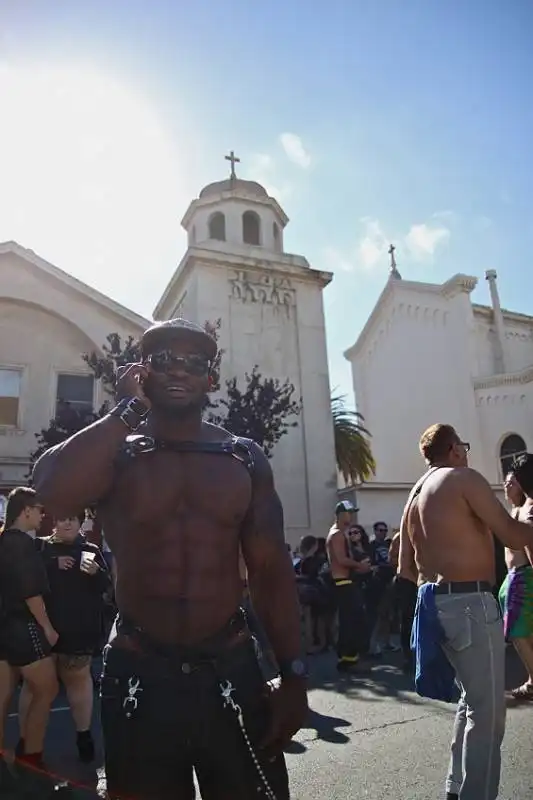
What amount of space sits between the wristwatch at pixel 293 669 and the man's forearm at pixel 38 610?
273cm

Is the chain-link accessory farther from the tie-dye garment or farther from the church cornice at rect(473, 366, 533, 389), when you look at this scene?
the church cornice at rect(473, 366, 533, 389)

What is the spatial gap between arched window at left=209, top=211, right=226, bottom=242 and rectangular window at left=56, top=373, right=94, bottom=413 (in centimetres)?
699

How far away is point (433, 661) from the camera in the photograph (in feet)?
9.80

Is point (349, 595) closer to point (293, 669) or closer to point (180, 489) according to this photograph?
point (293, 669)

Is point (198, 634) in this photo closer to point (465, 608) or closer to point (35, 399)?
point (465, 608)

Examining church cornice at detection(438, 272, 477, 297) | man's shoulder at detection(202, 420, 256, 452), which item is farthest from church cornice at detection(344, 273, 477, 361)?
man's shoulder at detection(202, 420, 256, 452)

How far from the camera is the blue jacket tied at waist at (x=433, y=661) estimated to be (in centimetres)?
298

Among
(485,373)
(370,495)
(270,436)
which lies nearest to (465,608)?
(270,436)

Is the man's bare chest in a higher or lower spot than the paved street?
higher

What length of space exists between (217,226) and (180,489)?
18.8m

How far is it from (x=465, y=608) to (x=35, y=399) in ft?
44.8

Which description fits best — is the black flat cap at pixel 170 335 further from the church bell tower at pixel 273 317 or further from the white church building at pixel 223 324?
the church bell tower at pixel 273 317

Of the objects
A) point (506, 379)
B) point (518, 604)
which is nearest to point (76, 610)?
point (518, 604)

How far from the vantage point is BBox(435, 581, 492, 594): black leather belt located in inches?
118
